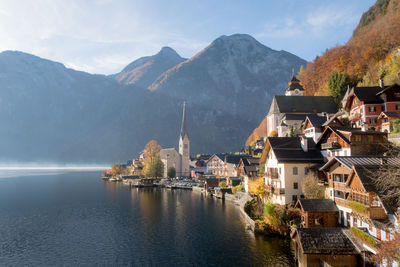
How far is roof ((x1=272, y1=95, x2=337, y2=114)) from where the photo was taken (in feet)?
296

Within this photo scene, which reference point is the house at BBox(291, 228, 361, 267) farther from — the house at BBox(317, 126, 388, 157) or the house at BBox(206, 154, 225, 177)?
the house at BBox(206, 154, 225, 177)

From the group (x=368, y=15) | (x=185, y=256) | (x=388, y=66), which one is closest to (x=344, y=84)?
(x=388, y=66)

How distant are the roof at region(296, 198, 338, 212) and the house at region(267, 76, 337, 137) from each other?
Answer: 160 ft

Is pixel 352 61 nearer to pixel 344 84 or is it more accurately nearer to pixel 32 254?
pixel 344 84

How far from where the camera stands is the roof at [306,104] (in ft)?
296

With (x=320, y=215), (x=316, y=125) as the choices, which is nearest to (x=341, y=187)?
(x=320, y=215)

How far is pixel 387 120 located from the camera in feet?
177

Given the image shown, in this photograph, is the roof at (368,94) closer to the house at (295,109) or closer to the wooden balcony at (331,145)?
the wooden balcony at (331,145)

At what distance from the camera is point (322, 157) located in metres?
44.8

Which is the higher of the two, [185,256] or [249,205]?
[249,205]

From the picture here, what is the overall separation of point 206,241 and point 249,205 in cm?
1422

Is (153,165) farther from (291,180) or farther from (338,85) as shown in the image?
(291,180)

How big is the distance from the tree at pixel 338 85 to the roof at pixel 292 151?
52.3 metres

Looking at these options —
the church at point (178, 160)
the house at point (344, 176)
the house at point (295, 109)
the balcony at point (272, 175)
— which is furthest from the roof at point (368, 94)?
the church at point (178, 160)
